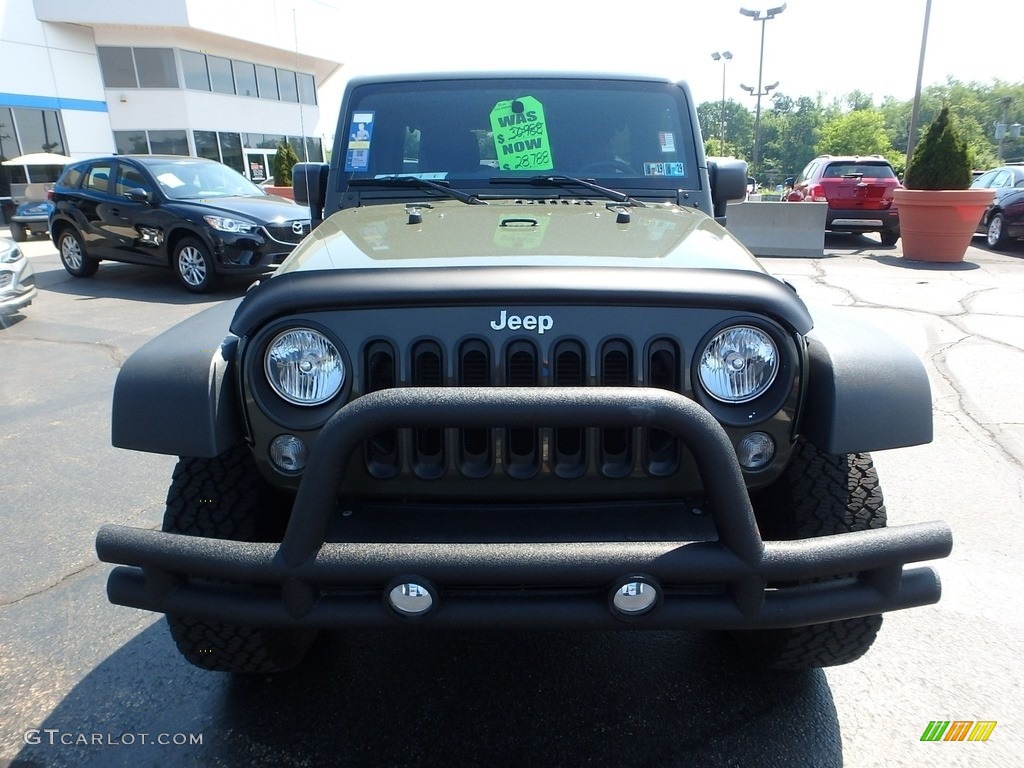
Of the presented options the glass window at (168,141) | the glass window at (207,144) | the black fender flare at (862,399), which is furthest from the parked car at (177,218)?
the glass window at (207,144)

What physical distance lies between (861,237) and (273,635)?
16.4 metres

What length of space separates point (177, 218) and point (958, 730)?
902 centimetres

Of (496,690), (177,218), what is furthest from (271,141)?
(496,690)

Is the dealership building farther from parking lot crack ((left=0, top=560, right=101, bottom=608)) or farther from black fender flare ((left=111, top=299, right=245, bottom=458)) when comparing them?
black fender flare ((left=111, top=299, right=245, bottom=458))

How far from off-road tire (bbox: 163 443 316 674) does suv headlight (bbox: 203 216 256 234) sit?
284 inches

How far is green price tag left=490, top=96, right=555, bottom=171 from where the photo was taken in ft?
9.71

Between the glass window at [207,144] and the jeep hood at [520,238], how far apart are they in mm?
27325

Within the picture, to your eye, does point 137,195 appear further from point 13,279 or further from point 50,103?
point 50,103

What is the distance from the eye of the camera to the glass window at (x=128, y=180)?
30.2ft

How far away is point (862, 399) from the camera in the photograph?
179 centimetres

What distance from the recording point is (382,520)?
181 centimetres

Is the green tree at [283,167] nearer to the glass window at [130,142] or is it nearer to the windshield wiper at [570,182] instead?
the glass window at [130,142]

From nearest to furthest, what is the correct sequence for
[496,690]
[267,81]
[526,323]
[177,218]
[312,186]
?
1. [526,323]
2. [496,690]
3. [312,186]
4. [177,218]
5. [267,81]

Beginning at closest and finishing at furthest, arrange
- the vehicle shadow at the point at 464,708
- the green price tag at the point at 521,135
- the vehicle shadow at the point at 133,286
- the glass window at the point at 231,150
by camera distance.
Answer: the vehicle shadow at the point at 464,708 → the green price tag at the point at 521,135 → the vehicle shadow at the point at 133,286 → the glass window at the point at 231,150
